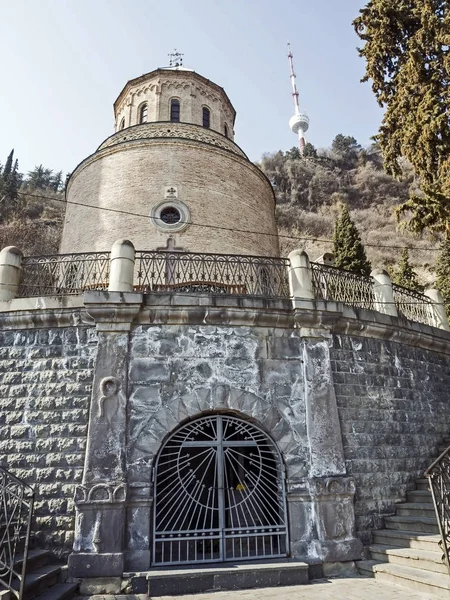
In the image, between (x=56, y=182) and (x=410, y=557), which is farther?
(x=56, y=182)

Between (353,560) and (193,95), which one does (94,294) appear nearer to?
(353,560)

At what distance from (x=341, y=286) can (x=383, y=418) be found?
9.30 ft

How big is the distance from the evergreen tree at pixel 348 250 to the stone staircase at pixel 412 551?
1690cm

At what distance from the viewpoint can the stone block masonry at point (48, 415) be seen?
22.0 ft

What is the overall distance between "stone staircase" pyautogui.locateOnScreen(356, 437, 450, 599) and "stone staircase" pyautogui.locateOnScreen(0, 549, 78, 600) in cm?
449

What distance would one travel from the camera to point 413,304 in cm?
1062

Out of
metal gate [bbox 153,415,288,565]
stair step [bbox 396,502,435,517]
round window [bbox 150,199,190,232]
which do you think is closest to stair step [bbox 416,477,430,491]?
stair step [bbox 396,502,435,517]

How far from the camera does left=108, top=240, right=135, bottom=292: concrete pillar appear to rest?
7.78 m

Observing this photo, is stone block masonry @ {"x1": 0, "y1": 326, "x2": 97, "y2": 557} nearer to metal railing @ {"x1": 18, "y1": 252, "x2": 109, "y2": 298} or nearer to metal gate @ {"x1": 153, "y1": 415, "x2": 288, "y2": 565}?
metal railing @ {"x1": 18, "y1": 252, "x2": 109, "y2": 298}

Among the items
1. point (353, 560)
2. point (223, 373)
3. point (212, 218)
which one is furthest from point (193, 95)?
point (353, 560)

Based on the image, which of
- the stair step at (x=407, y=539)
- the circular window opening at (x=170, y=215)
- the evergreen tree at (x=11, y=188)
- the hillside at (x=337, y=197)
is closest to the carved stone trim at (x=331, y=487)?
the stair step at (x=407, y=539)

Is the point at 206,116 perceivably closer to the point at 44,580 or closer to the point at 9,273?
the point at 9,273

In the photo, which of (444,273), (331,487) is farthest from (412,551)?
(444,273)

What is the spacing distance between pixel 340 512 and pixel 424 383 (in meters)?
3.80
